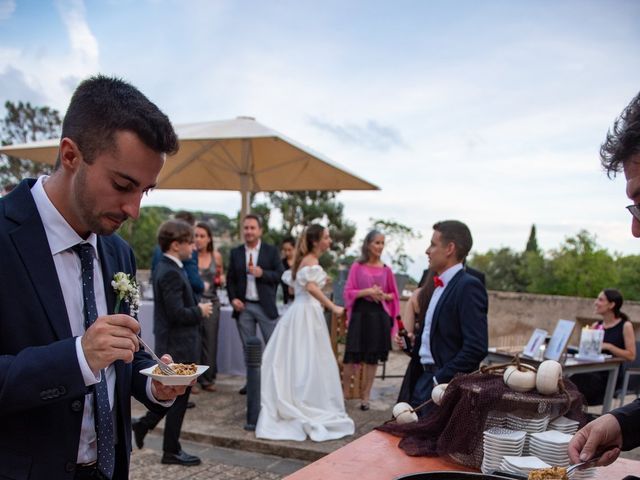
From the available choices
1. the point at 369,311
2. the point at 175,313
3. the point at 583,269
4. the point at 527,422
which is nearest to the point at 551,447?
the point at 527,422

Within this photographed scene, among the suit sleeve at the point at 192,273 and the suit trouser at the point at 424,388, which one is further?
the suit sleeve at the point at 192,273

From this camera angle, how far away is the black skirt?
21.7ft

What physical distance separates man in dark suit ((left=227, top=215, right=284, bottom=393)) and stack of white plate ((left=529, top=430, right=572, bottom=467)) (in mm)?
5143

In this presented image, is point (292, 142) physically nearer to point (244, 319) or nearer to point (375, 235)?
point (375, 235)

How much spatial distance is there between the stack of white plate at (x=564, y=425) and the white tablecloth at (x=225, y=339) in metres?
6.05

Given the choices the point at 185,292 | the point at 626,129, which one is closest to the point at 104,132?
the point at 626,129

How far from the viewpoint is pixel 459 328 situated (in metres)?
3.63

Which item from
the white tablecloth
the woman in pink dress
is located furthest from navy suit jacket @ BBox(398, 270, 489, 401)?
the white tablecloth

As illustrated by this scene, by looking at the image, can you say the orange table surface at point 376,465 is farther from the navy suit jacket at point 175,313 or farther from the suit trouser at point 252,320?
the suit trouser at point 252,320

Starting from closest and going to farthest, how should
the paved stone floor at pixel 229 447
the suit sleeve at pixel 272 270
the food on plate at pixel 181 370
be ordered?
the food on plate at pixel 181 370, the paved stone floor at pixel 229 447, the suit sleeve at pixel 272 270

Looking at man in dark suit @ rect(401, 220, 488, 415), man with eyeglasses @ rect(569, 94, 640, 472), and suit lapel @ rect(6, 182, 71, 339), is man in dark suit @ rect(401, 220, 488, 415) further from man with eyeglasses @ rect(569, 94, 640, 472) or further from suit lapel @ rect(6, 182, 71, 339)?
suit lapel @ rect(6, 182, 71, 339)

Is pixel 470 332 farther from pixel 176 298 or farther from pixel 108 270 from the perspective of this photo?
pixel 176 298

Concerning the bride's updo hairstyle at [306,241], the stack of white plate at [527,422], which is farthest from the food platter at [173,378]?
the bride's updo hairstyle at [306,241]

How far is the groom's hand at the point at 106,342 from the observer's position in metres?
1.39
